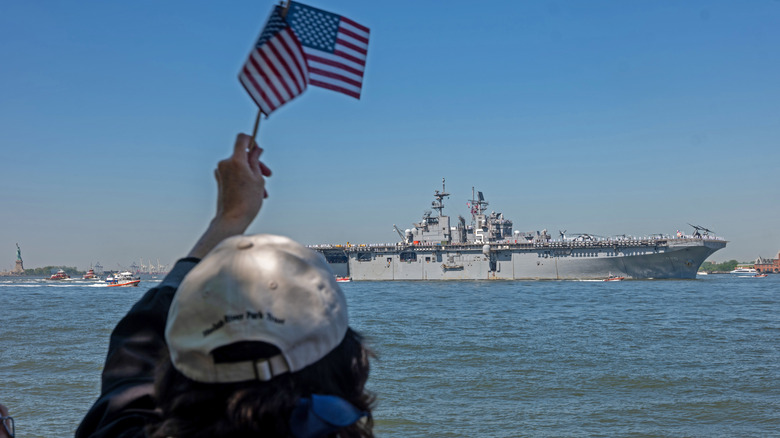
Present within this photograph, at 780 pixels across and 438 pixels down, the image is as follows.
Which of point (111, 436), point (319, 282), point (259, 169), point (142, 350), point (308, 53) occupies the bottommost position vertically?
point (111, 436)

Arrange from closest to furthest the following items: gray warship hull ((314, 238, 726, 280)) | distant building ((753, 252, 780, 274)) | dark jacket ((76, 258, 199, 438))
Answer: dark jacket ((76, 258, 199, 438)) → gray warship hull ((314, 238, 726, 280)) → distant building ((753, 252, 780, 274))

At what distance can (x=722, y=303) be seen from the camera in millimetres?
26359

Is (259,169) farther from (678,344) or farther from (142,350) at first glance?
(678,344)

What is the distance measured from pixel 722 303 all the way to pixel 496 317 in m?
12.6

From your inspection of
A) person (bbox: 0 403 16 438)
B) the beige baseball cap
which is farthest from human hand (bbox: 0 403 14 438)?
the beige baseball cap

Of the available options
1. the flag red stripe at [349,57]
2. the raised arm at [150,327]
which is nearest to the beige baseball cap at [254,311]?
the raised arm at [150,327]

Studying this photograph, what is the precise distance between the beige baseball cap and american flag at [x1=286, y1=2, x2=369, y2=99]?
91 centimetres

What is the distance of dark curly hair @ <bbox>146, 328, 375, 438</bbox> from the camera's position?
822 millimetres

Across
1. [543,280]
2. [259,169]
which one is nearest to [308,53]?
[259,169]

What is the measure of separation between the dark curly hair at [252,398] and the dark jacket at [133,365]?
0.44ft

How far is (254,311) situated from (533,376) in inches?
380

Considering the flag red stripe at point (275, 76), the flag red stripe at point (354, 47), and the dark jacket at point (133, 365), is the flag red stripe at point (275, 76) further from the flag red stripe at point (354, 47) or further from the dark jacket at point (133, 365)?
the dark jacket at point (133, 365)

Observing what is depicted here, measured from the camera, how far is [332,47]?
1703 mm

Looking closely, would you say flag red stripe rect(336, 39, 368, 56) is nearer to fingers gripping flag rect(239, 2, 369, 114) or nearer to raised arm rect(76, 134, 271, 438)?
fingers gripping flag rect(239, 2, 369, 114)
